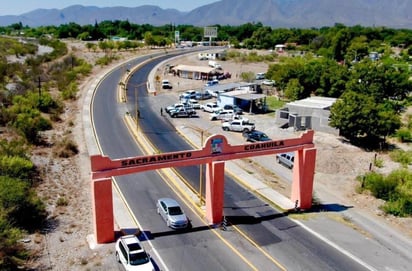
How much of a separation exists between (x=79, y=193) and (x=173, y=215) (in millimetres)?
9840

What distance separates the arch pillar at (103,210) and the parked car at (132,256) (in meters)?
2.26

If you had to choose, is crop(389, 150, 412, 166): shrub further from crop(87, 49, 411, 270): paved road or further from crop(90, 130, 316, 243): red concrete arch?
crop(90, 130, 316, 243): red concrete arch


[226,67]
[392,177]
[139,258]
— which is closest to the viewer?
[139,258]

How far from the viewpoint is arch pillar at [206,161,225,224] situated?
92.2ft

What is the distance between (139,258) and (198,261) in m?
3.70

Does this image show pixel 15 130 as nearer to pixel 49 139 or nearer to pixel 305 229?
pixel 49 139

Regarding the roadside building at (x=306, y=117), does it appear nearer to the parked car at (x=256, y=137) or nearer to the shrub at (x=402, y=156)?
the parked car at (x=256, y=137)

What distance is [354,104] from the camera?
49.2m

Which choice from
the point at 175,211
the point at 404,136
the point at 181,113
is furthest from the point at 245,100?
the point at 175,211

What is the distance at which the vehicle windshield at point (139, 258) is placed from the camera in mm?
22570

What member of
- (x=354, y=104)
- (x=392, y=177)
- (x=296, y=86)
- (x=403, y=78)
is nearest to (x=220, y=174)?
(x=392, y=177)

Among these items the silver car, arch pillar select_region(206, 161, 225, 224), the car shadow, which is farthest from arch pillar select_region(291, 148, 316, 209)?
the silver car

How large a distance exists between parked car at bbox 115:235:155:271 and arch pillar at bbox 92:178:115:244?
2.26 meters

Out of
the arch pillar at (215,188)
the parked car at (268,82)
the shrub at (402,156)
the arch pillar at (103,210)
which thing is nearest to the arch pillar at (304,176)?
the arch pillar at (215,188)
